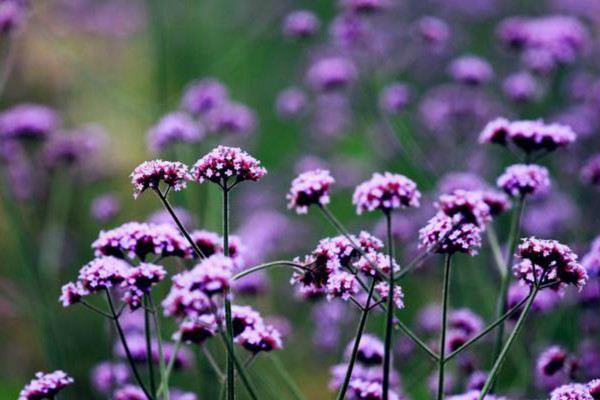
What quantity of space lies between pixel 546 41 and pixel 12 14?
2607 mm

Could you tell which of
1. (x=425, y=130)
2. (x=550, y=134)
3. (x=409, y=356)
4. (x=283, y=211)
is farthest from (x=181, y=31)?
(x=550, y=134)

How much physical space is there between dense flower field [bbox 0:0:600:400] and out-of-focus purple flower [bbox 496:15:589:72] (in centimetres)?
1

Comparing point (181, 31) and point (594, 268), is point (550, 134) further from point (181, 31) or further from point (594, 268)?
point (181, 31)

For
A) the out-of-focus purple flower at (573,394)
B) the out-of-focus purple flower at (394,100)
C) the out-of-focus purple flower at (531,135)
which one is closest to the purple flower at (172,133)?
the out-of-focus purple flower at (394,100)

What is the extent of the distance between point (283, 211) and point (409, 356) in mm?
2340

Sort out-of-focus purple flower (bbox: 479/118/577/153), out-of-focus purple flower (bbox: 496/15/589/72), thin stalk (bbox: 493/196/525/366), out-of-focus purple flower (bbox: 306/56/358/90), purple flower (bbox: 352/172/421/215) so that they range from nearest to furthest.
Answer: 1. purple flower (bbox: 352/172/421/215)
2. thin stalk (bbox: 493/196/525/366)
3. out-of-focus purple flower (bbox: 479/118/577/153)
4. out-of-focus purple flower (bbox: 496/15/589/72)
5. out-of-focus purple flower (bbox: 306/56/358/90)

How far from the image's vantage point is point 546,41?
3828 mm

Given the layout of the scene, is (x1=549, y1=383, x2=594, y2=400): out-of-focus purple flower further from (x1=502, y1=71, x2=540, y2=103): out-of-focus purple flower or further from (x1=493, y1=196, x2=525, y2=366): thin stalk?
(x1=502, y1=71, x2=540, y2=103): out-of-focus purple flower

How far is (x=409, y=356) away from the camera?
12.0 feet

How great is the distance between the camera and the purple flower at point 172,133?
357 cm

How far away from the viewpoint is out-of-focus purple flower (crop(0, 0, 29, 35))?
3537 millimetres

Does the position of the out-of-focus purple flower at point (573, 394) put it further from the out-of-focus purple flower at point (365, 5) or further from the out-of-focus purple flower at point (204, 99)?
the out-of-focus purple flower at point (204, 99)

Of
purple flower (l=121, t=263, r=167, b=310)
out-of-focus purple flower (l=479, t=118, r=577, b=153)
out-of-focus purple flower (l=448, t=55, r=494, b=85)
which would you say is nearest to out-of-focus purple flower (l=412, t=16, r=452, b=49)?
out-of-focus purple flower (l=448, t=55, r=494, b=85)

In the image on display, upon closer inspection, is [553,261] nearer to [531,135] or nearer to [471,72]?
[531,135]
